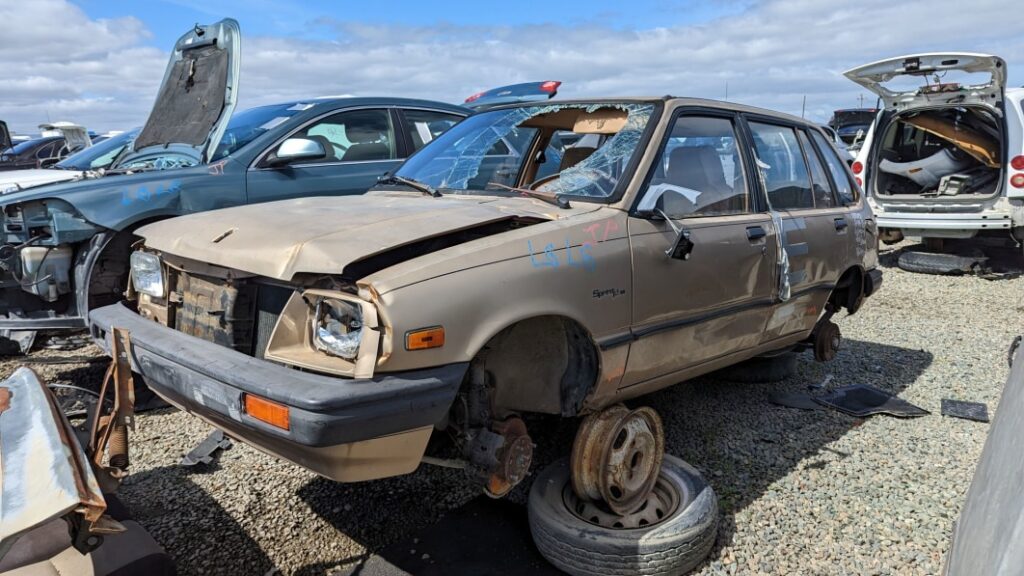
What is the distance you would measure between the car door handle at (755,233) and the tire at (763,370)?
149 cm

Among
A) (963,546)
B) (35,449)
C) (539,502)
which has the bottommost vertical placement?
(539,502)

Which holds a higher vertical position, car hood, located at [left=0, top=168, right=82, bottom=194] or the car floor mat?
car hood, located at [left=0, top=168, right=82, bottom=194]

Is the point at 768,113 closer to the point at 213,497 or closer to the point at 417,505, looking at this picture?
the point at 417,505

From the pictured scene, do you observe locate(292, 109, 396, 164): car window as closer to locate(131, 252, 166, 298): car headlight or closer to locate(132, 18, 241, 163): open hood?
locate(132, 18, 241, 163): open hood

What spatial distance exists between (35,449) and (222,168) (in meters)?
3.20

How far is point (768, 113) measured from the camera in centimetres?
414

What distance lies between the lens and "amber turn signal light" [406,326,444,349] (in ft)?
7.27

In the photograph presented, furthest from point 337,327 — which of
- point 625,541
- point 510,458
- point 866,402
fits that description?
point 866,402

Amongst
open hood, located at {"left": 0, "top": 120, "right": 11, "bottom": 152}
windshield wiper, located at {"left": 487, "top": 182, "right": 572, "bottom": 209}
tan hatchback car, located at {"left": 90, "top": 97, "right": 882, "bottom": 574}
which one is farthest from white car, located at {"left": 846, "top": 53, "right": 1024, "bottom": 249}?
open hood, located at {"left": 0, "top": 120, "right": 11, "bottom": 152}

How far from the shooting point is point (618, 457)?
291 cm

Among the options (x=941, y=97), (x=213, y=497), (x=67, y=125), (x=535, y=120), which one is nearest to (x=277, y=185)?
(x=535, y=120)

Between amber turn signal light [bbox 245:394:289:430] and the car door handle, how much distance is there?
7.80 feet

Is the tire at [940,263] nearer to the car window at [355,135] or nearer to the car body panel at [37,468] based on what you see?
the car window at [355,135]

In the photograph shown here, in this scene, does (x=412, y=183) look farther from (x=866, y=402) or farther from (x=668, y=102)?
(x=866, y=402)
